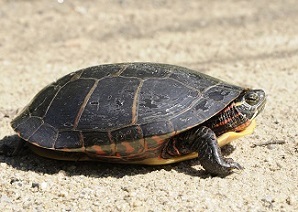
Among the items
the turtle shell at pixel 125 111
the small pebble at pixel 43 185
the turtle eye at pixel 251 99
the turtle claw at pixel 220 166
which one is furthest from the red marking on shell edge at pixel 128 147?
the turtle eye at pixel 251 99

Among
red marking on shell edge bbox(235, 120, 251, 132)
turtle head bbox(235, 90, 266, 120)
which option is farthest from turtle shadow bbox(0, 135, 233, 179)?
turtle head bbox(235, 90, 266, 120)

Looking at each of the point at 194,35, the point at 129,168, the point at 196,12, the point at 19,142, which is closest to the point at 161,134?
the point at 129,168

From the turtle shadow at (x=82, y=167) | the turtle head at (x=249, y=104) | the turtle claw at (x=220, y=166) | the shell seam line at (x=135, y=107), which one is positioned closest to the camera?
the turtle claw at (x=220, y=166)

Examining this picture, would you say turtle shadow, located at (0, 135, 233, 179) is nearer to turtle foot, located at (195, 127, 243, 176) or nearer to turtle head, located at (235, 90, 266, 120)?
turtle foot, located at (195, 127, 243, 176)

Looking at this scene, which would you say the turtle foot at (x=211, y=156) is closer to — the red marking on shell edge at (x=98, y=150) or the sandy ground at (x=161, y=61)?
the sandy ground at (x=161, y=61)

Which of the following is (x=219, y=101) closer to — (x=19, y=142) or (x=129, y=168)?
(x=129, y=168)
